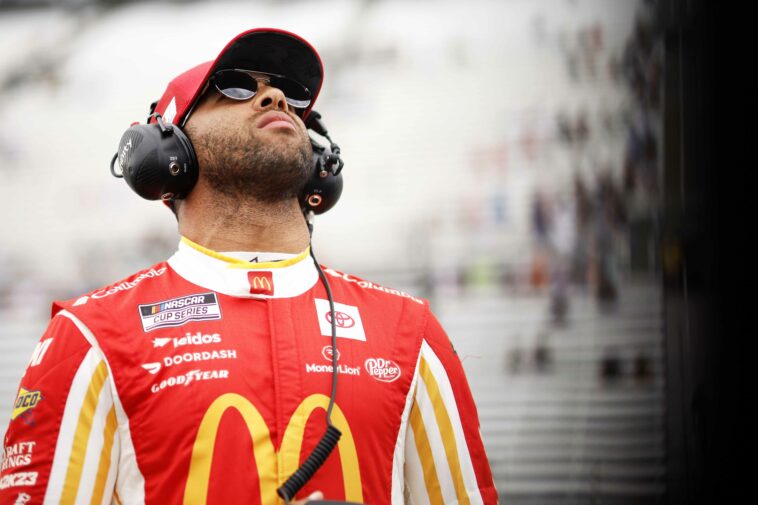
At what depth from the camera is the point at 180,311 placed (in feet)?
5.19

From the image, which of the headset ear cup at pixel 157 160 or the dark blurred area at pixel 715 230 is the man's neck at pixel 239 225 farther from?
the dark blurred area at pixel 715 230

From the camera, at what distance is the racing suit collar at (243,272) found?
164 cm

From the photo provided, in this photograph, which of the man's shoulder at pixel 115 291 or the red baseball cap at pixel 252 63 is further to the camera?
the red baseball cap at pixel 252 63

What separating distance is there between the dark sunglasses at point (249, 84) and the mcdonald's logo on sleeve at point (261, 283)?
0.45 metres

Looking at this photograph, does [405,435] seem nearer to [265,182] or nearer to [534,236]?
[265,182]

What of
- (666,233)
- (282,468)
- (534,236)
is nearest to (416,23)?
(534,236)

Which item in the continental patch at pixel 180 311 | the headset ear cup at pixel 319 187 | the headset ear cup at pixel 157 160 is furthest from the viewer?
the headset ear cup at pixel 319 187

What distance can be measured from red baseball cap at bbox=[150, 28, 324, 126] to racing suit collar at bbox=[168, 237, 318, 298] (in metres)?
0.36

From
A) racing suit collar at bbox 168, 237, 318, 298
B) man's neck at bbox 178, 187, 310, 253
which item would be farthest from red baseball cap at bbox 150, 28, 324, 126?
racing suit collar at bbox 168, 237, 318, 298

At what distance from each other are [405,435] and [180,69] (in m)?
3.69

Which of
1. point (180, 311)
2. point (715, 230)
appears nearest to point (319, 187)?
point (180, 311)

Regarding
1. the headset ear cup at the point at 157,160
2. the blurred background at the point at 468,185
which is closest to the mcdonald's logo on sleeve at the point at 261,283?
the headset ear cup at the point at 157,160

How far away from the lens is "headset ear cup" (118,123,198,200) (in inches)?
66.4

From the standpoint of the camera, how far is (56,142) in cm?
485
